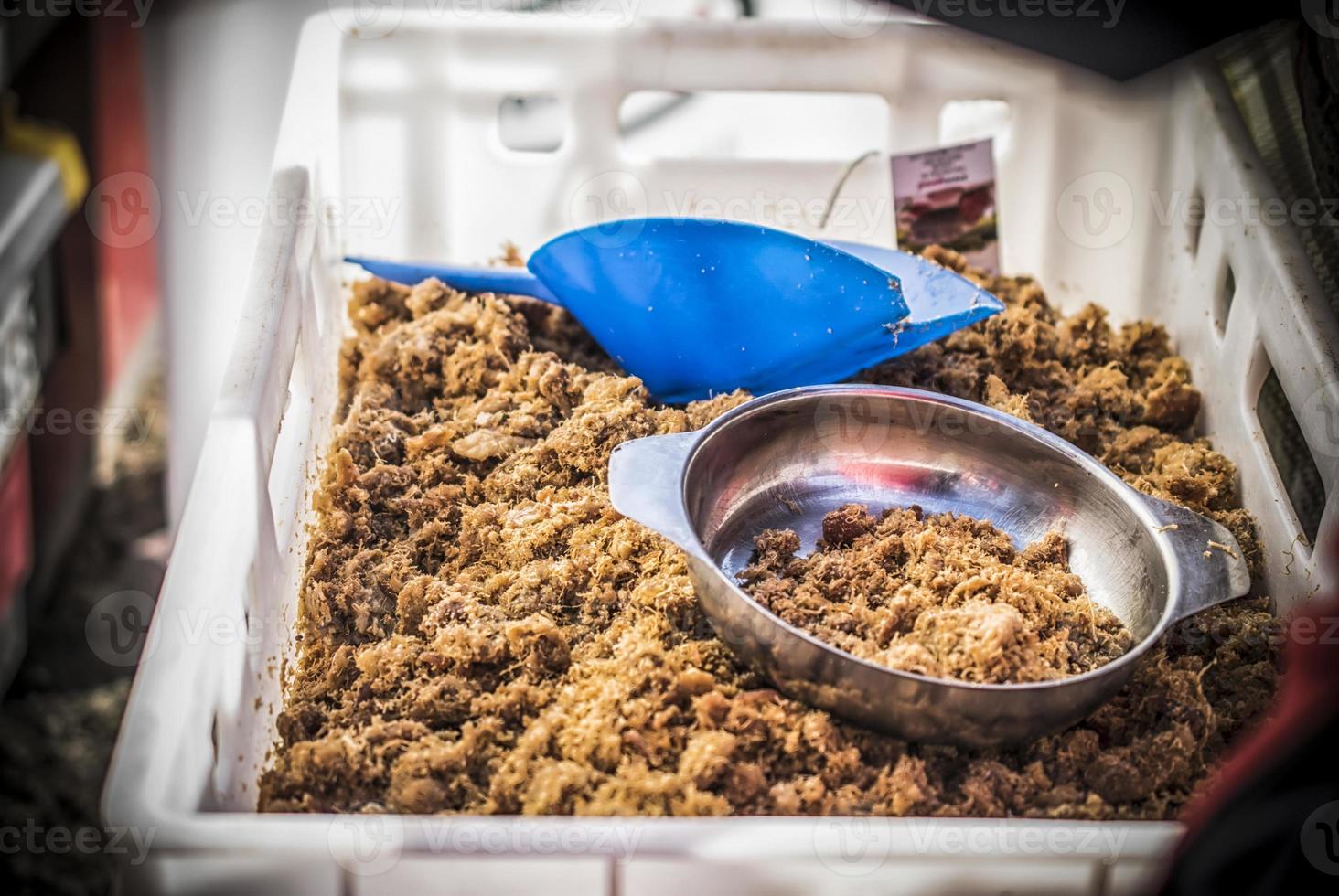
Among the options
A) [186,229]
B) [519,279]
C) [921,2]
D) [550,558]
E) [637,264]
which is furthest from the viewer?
[186,229]

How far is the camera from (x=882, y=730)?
0.99m

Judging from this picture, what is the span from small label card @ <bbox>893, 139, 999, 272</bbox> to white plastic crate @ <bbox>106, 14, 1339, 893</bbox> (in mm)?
Result: 61

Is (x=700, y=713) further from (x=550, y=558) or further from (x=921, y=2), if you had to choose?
(x=921, y=2)

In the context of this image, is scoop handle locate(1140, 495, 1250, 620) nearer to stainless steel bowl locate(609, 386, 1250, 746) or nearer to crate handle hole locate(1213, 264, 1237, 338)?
stainless steel bowl locate(609, 386, 1250, 746)

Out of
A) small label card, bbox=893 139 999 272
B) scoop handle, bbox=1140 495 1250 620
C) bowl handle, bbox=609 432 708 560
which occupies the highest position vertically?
small label card, bbox=893 139 999 272

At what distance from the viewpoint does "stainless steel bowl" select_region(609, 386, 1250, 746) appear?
955 mm

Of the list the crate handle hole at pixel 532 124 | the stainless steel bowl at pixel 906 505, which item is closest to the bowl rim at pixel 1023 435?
the stainless steel bowl at pixel 906 505

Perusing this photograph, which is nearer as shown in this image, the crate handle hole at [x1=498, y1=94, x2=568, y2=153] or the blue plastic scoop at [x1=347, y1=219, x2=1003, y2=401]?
the blue plastic scoop at [x1=347, y1=219, x2=1003, y2=401]

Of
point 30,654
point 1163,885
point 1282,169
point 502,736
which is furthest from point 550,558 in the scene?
point 30,654

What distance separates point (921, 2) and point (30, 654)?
179 cm

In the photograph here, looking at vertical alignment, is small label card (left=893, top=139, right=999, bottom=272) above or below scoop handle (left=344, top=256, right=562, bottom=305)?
above

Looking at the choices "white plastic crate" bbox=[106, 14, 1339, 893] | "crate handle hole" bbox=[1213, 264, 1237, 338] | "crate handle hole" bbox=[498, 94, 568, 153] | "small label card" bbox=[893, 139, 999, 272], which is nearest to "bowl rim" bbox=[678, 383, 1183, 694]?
"white plastic crate" bbox=[106, 14, 1339, 893]

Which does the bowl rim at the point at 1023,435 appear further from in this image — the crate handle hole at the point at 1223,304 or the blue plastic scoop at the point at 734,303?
the crate handle hole at the point at 1223,304

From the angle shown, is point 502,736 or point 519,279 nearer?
point 502,736
